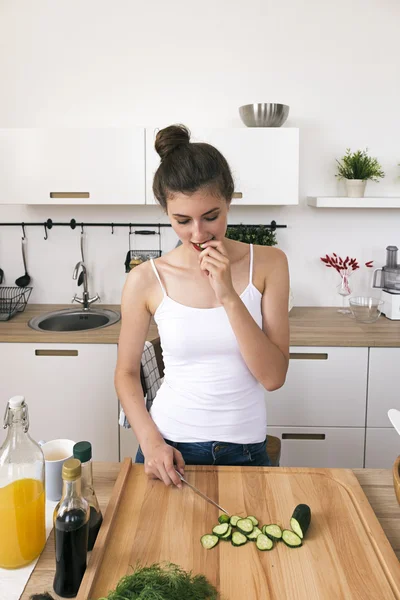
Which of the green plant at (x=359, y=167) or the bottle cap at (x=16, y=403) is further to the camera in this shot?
the green plant at (x=359, y=167)

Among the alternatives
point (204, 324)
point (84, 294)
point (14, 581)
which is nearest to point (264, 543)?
point (14, 581)

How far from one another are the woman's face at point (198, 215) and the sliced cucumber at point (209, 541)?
67 cm

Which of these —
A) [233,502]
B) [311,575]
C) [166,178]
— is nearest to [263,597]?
[311,575]

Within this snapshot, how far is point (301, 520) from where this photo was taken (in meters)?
1.02

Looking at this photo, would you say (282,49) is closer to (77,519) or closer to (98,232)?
(98,232)

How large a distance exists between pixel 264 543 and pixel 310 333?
172 centimetres

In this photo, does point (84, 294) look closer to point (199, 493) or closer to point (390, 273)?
point (390, 273)

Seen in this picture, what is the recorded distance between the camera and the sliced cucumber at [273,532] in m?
1.01

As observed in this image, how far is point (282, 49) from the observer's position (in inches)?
116

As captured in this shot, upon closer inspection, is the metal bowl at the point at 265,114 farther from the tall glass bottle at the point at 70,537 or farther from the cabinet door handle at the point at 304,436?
the tall glass bottle at the point at 70,537

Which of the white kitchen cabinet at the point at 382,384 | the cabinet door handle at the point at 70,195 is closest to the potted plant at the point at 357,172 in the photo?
the white kitchen cabinet at the point at 382,384

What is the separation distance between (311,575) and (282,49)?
273 centimetres

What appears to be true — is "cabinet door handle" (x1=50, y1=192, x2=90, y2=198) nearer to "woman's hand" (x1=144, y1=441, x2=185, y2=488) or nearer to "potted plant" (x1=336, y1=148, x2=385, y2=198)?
"potted plant" (x1=336, y1=148, x2=385, y2=198)

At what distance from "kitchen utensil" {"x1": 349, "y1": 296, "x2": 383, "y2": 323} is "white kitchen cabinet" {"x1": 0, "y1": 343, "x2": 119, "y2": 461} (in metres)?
1.24
